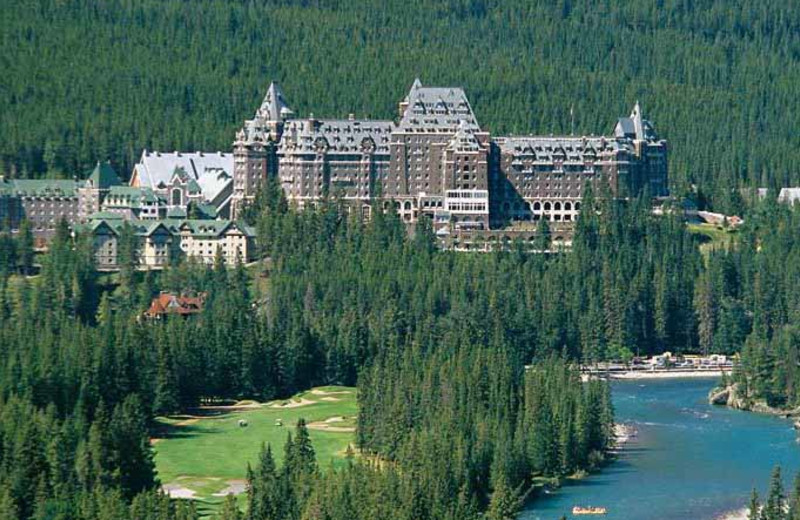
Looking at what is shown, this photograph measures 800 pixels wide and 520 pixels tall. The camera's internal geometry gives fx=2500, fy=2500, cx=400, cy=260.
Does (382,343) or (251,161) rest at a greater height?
(251,161)

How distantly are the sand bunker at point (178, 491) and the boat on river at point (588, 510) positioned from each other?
1589cm

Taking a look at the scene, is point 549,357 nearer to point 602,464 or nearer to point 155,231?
point 602,464

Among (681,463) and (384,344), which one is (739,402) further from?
(384,344)

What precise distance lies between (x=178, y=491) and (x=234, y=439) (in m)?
13.3

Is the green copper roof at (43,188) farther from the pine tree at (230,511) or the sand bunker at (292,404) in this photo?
the pine tree at (230,511)

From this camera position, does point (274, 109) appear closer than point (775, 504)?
No

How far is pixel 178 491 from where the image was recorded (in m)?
105

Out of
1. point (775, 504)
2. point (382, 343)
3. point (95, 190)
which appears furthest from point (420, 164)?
point (775, 504)

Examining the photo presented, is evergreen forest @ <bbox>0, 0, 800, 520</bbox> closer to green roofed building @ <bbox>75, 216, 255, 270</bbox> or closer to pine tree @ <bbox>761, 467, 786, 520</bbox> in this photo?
pine tree @ <bbox>761, 467, 786, 520</bbox>

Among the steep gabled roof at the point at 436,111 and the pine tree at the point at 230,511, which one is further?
the steep gabled roof at the point at 436,111

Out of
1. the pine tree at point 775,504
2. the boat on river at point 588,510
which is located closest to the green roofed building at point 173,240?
the boat on river at point 588,510

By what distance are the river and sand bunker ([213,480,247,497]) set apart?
12053 millimetres

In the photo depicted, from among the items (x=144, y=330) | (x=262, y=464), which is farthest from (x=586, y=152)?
(x=262, y=464)

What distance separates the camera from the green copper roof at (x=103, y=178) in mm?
180750
